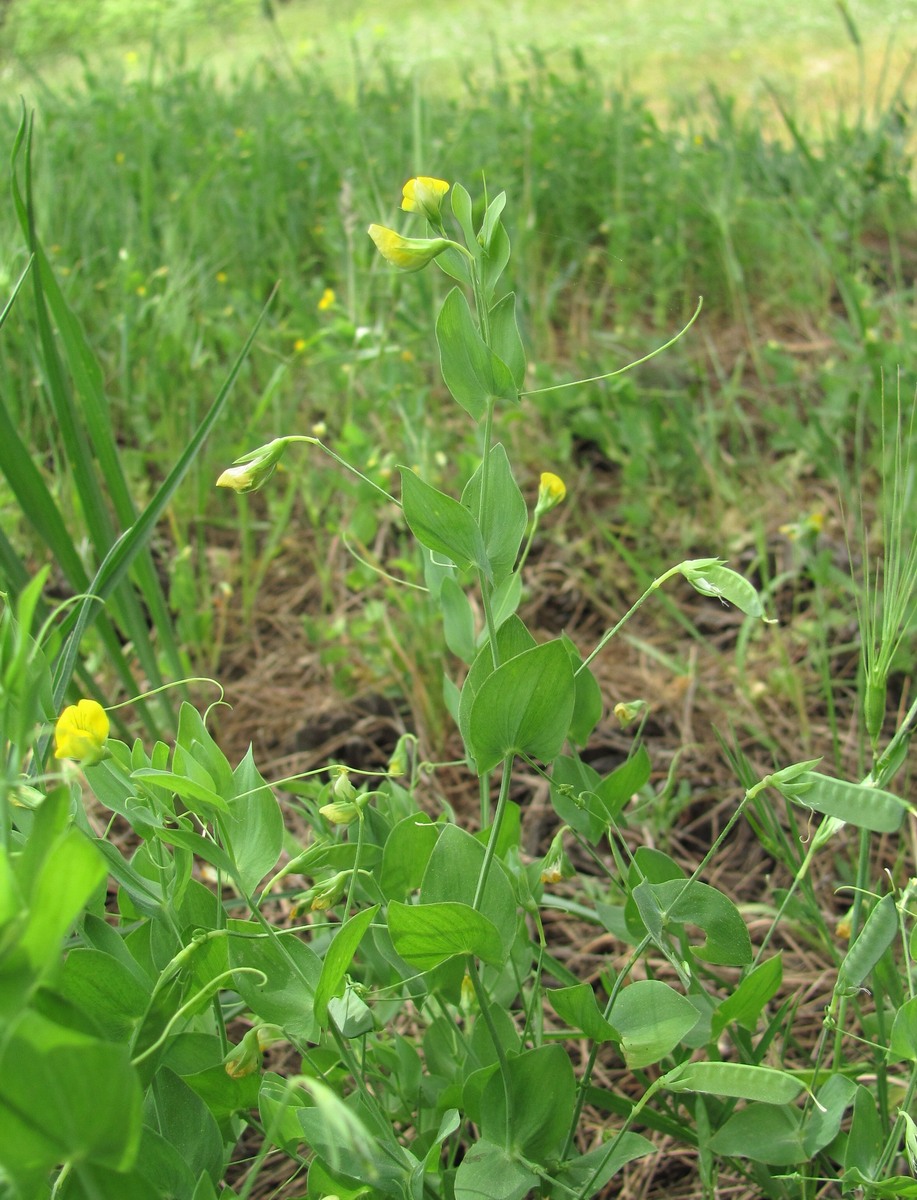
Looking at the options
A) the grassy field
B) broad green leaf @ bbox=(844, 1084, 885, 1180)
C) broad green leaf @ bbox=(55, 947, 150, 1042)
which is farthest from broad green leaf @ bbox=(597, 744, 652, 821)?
broad green leaf @ bbox=(55, 947, 150, 1042)

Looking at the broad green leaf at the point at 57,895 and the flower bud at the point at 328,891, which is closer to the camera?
the broad green leaf at the point at 57,895

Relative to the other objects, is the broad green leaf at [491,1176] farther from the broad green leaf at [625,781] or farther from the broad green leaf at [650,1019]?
the broad green leaf at [625,781]

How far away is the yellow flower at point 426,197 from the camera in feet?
1.93

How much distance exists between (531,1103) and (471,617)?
296 millimetres

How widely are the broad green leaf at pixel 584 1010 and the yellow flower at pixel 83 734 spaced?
0.27m

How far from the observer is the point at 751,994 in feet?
1.99

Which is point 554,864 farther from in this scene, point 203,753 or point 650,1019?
point 203,753

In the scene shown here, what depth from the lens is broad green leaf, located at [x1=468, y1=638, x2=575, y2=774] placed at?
53cm

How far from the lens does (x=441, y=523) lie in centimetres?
56

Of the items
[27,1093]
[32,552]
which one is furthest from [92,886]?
[32,552]

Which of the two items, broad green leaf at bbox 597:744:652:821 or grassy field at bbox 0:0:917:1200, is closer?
grassy field at bbox 0:0:917:1200

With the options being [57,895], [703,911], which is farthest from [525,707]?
[57,895]

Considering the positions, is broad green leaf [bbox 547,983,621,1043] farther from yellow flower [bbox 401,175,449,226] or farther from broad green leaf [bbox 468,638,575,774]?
yellow flower [bbox 401,175,449,226]

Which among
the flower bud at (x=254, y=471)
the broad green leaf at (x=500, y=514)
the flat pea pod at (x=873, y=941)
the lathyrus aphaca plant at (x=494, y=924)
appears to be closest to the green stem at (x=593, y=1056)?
the lathyrus aphaca plant at (x=494, y=924)
